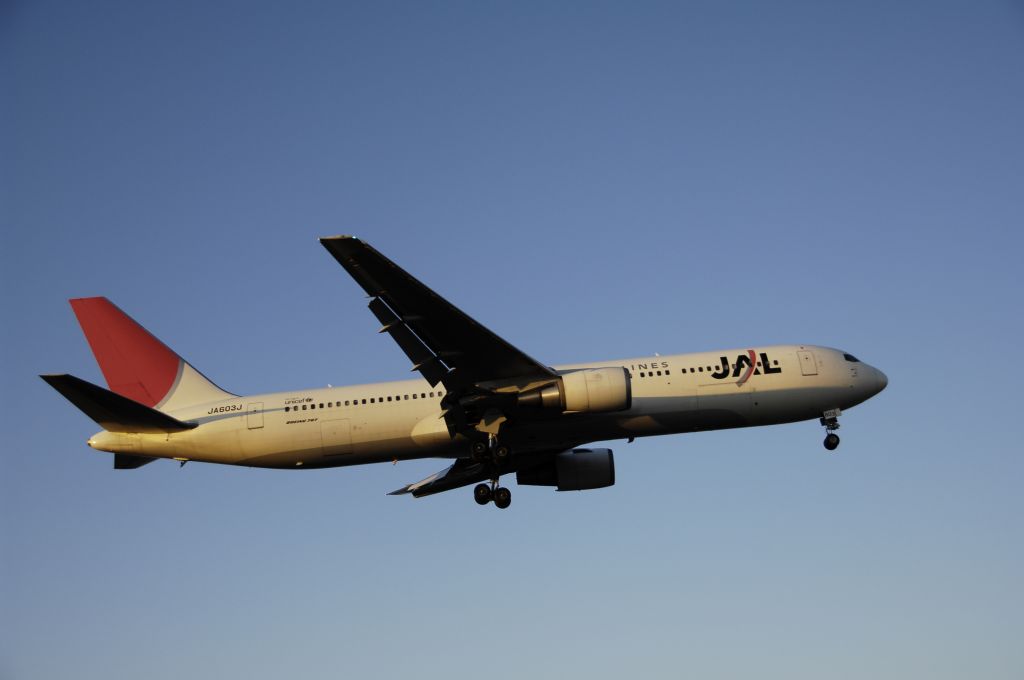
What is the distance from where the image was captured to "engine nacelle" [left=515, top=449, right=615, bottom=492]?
131 ft

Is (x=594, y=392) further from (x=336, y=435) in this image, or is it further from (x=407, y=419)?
(x=336, y=435)

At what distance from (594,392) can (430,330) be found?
5.56m

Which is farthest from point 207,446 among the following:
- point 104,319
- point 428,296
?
point 428,296

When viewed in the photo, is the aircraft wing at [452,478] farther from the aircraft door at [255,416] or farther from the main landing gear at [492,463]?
the aircraft door at [255,416]

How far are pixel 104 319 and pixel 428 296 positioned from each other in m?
15.5

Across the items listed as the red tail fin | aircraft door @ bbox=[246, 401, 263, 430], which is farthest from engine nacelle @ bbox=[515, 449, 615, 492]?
the red tail fin

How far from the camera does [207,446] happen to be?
3575 centimetres

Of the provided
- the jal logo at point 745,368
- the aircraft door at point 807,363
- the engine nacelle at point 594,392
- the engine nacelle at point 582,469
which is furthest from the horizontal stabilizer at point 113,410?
the aircraft door at point 807,363

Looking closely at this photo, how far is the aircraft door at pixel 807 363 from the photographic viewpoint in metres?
37.0

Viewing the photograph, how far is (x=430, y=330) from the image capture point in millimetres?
32344

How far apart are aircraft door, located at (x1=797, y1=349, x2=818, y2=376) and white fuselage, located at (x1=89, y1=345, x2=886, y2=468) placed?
0.67m

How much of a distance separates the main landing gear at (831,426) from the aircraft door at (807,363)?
1.72 meters

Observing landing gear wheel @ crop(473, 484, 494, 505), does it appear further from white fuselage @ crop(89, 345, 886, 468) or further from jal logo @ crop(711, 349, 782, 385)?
jal logo @ crop(711, 349, 782, 385)

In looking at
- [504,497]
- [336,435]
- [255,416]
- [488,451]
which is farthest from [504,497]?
[255,416]
